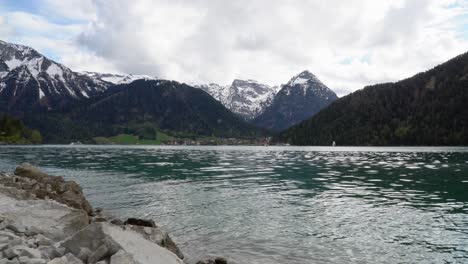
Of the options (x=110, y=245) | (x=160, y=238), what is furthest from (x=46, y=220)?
(x=110, y=245)

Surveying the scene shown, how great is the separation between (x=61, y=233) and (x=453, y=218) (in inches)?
1093

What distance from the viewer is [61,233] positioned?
60.3 feet

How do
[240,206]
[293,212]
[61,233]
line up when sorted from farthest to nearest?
[240,206]
[293,212]
[61,233]

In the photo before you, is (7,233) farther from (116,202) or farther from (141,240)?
(116,202)

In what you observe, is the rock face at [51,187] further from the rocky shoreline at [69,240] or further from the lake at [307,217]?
the rocky shoreline at [69,240]

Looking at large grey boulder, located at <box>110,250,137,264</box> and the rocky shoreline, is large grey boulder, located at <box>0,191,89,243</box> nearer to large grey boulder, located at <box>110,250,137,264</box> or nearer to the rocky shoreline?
the rocky shoreline

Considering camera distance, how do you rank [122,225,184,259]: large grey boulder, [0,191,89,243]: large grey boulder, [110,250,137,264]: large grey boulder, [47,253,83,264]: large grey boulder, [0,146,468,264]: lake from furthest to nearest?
[0,146,468,264]: lake < [122,225,184,259]: large grey boulder < [0,191,89,243]: large grey boulder < [110,250,137,264]: large grey boulder < [47,253,83,264]: large grey boulder

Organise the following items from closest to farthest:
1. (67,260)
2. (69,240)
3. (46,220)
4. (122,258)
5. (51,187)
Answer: (122,258)
(67,260)
(69,240)
(46,220)
(51,187)

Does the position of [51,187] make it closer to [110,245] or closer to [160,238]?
[160,238]

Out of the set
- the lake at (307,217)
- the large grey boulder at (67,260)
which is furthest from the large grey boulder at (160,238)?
the large grey boulder at (67,260)

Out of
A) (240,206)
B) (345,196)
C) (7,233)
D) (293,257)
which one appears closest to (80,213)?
(7,233)

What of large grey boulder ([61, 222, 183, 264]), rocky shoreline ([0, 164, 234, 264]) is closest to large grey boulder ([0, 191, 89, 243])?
rocky shoreline ([0, 164, 234, 264])

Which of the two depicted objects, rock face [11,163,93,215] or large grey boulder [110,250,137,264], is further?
rock face [11,163,93,215]

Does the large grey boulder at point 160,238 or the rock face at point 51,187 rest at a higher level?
the rock face at point 51,187
